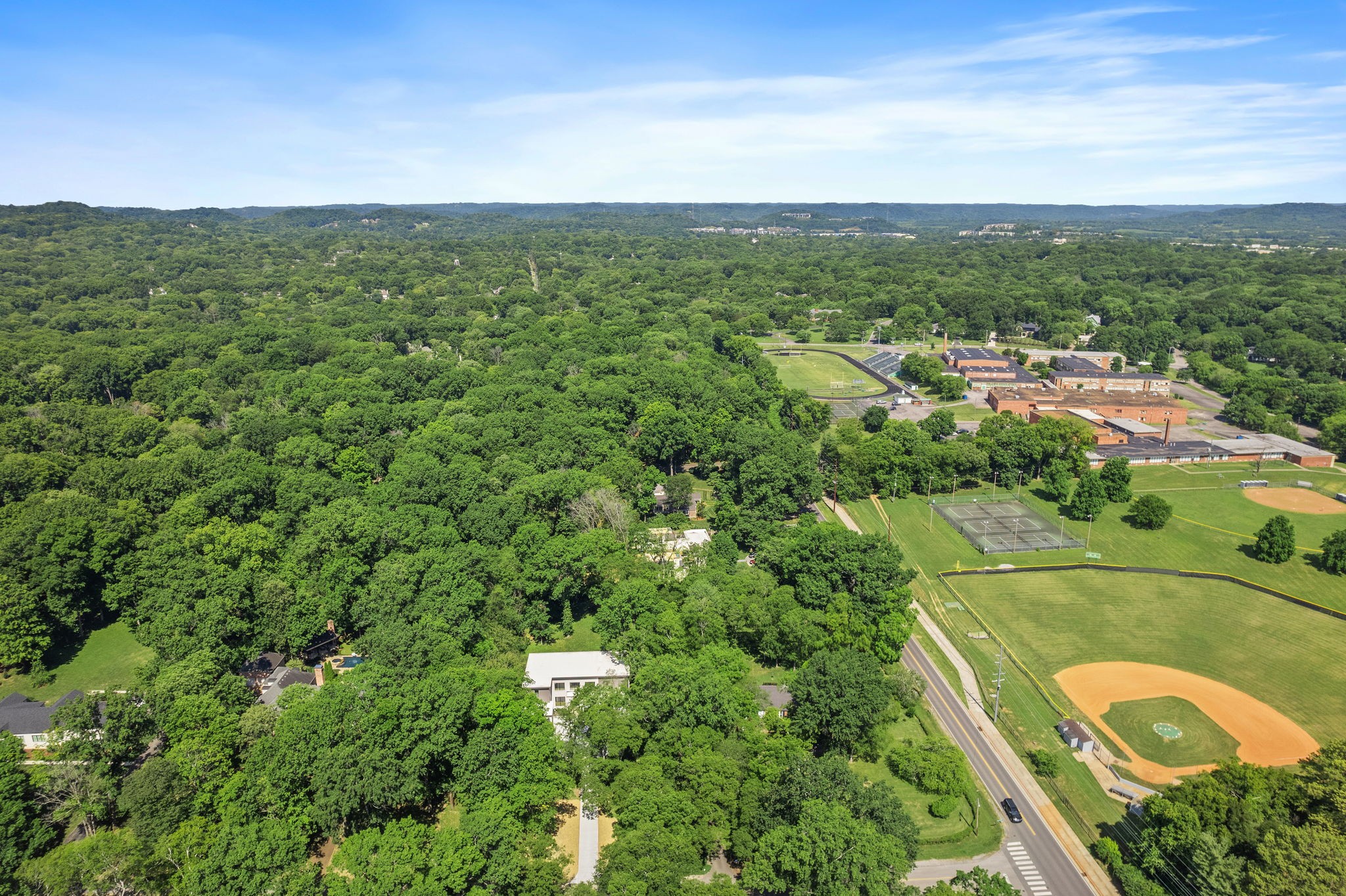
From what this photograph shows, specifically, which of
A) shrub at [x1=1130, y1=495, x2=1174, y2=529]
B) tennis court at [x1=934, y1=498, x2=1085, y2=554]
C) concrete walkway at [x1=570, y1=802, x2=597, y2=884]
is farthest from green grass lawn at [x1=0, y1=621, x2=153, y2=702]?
shrub at [x1=1130, y1=495, x2=1174, y2=529]

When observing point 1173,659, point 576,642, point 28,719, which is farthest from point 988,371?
point 28,719

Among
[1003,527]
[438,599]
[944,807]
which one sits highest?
[438,599]

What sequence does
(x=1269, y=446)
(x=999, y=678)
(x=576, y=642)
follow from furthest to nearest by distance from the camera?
(x=1269, y=446)
(x=576, y=642)
(x=999, y=678)

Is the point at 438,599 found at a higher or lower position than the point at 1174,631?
higher

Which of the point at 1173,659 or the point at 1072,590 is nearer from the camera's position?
the point at 1173,659

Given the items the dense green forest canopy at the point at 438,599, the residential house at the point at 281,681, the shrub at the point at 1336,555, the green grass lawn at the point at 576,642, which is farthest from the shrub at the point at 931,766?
the shrub at the point at 1336,555

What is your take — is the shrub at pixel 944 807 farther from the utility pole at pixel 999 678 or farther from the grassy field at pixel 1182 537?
the grassy field at pixel 1182 537

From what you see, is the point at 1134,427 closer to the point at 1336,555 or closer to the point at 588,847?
the point at 1336,555
